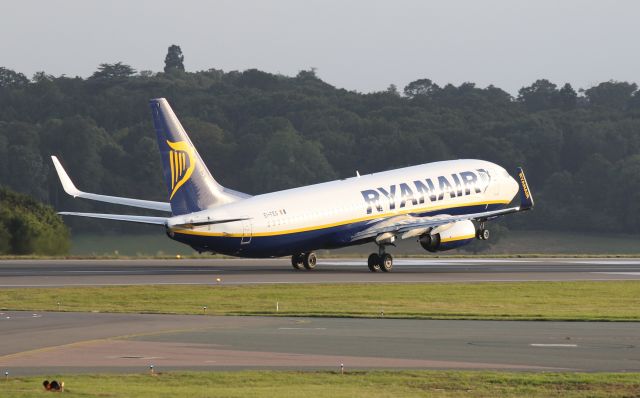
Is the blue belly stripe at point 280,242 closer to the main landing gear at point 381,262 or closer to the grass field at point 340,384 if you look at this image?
the main landing gear at point 381,262

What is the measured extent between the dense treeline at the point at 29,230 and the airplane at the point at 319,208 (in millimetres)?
19101

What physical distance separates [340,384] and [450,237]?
126 feet

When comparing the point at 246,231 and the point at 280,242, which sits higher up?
the point at 246,231

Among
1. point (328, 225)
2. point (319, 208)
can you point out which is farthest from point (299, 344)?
point (328, 225)

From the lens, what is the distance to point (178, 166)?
59.0 m

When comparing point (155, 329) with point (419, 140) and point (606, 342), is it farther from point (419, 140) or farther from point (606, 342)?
point (419, 140)

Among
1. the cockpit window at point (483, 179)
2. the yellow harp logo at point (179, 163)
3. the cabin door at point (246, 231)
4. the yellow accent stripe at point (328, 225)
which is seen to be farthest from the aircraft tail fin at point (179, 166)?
the cockpit window at point (483, 179)

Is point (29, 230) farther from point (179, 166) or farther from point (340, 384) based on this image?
point (340, 384)

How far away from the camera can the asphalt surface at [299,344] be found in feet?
102

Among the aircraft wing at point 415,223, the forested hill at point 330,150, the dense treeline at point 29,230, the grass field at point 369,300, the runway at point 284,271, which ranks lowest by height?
the grass field at point 369,300

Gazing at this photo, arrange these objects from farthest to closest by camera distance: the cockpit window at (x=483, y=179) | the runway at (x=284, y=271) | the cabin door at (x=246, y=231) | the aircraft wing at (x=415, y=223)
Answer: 1. the cockpit window at (x=483, y=179)
2. the aircraft wing at (x=415, y=223)
3. the cabin door at (x=246, y=231)
4. the runway at (x=284, y=271)

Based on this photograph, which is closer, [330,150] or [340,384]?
[340,384]

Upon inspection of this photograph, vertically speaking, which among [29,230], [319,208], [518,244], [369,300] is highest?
[29,230]

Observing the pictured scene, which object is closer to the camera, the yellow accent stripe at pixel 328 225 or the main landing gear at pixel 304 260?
the yellow accent stripe at pixel 328 225
